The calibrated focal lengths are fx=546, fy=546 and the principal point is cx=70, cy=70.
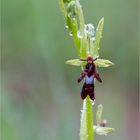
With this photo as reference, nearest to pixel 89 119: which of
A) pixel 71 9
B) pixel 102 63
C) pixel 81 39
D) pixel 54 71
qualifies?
pixel 102 63

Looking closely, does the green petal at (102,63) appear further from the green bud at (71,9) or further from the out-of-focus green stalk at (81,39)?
the green bud at (71,9)

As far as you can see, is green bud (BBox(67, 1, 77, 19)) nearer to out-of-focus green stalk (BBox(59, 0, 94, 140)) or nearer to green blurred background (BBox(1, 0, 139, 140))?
out-of-focus green stalk (BBox(59, 0, 94, 140))

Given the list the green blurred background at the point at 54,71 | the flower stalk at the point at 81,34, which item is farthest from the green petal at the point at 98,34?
the green blurred background at the point at 54,71

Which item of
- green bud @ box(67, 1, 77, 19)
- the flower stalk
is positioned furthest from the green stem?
green bud @ box(67, 1, 77, 19)

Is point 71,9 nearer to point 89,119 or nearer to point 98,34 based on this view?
point 98,34

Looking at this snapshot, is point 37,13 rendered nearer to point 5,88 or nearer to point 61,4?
point 5,88

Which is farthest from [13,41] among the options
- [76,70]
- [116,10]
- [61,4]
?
[61,4]

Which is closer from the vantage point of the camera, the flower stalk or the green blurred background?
the flower stalk

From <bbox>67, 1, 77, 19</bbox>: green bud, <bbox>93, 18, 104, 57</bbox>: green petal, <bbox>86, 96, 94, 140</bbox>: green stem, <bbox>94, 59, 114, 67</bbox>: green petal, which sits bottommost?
<bbox>86, 96, 94, 140</bbox>: green stem
